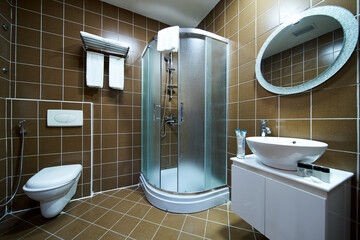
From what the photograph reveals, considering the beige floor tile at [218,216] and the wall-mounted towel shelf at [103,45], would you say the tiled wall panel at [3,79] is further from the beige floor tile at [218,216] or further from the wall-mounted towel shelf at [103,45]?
the beige floor tile at [218,216]

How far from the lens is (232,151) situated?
1.54 metres

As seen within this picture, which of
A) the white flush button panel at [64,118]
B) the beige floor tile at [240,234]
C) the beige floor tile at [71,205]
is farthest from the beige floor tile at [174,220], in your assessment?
the white flush button panel at [64,118]

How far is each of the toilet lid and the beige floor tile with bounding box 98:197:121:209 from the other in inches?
19.4

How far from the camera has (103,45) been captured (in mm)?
1622

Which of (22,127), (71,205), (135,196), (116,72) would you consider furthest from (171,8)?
(71,205)

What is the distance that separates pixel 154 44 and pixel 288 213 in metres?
1.91

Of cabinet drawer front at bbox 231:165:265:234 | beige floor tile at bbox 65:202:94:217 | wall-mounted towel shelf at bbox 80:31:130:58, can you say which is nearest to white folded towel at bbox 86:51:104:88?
wall-mounted towel shelf at bbox 80:31:130:58

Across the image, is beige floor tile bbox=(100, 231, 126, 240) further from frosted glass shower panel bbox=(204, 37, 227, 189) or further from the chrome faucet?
the chrome faucet

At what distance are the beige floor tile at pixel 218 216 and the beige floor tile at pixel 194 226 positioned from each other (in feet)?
0.35

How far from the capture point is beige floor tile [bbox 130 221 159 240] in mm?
1102

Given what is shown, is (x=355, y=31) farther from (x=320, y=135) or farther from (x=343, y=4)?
(x=320, y=135)

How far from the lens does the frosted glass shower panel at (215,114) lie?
59.1 inches

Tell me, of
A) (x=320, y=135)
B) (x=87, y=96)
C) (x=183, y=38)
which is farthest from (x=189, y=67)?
(x=87, y=96)

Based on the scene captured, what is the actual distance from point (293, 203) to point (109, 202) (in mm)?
1763
